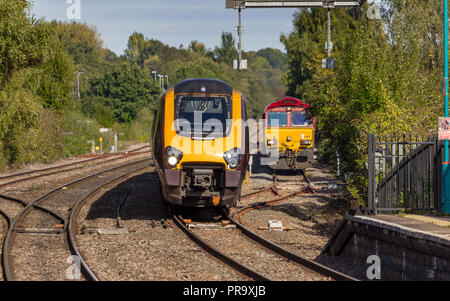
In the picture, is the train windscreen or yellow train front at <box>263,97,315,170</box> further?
yellow train front at <box>263,97,315,170</box>

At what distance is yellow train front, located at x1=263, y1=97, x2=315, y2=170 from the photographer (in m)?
25.0

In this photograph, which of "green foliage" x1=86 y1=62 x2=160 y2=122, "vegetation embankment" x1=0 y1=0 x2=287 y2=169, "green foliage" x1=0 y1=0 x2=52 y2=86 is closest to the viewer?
"green foliage" x1=0 y1=0 x2=52 y2=86

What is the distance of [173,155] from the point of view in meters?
12.9

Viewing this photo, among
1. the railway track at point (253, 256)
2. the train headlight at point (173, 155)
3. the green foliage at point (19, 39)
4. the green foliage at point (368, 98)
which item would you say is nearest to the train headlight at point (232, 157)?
the train headlight at point (173, 155)

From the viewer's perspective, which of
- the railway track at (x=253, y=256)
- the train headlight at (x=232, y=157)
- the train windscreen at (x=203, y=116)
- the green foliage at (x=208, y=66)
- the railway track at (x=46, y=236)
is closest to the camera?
the railway track at (x=253, y=256)

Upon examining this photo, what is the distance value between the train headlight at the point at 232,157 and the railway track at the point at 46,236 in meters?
3.56

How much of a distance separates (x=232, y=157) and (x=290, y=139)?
483 inches

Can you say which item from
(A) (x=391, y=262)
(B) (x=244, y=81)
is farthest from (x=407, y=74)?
(B) (x=244, y=81)

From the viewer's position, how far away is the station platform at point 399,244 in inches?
299

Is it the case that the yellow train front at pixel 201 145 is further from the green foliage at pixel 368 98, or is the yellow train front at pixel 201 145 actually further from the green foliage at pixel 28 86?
the green foliage at pixel 28 86

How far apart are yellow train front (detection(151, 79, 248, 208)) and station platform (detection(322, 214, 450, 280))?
324 cm

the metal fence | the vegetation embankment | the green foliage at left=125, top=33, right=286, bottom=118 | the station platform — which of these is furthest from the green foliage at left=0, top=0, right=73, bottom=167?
the green foliage at left=125, top=33, right=286, bottom=118
